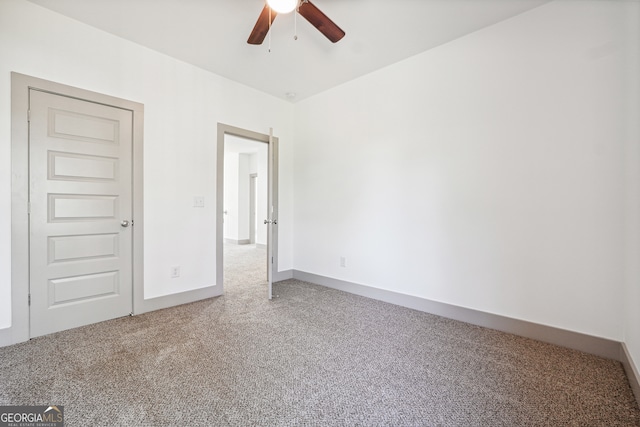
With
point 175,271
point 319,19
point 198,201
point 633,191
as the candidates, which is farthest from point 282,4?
point 175,271

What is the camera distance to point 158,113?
293 cm

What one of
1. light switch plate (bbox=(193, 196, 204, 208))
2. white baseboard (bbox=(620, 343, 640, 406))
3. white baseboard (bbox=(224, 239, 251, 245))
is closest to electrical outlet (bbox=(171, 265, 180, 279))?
light switch plate (bbox=(193, 196, 204, 208))

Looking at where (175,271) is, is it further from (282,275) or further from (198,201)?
(282,275)

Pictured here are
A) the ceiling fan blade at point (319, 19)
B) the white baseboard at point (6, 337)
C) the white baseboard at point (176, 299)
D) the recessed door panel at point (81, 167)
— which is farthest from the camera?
the white baseboard at point (176, 299)

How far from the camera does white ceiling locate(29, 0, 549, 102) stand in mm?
2240

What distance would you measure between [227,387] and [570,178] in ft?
9.56

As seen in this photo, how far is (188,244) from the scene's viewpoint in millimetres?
3188

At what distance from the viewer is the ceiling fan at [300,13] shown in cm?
181

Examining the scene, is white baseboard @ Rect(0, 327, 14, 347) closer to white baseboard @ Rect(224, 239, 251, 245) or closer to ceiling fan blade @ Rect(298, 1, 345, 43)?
ceiling fan blade @ Rect(298, 1, 345, 43)

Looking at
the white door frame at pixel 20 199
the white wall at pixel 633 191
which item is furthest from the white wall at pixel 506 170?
the white door frame at pixel 20 199

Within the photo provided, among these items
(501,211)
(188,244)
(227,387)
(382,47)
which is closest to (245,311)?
(188,244)

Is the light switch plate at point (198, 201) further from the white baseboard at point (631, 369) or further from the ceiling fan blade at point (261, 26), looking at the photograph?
the white baseboard at point (631, 369)

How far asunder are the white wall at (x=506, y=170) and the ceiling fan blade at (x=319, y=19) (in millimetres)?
1304

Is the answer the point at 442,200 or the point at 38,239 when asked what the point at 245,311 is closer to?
the point at 38,239
